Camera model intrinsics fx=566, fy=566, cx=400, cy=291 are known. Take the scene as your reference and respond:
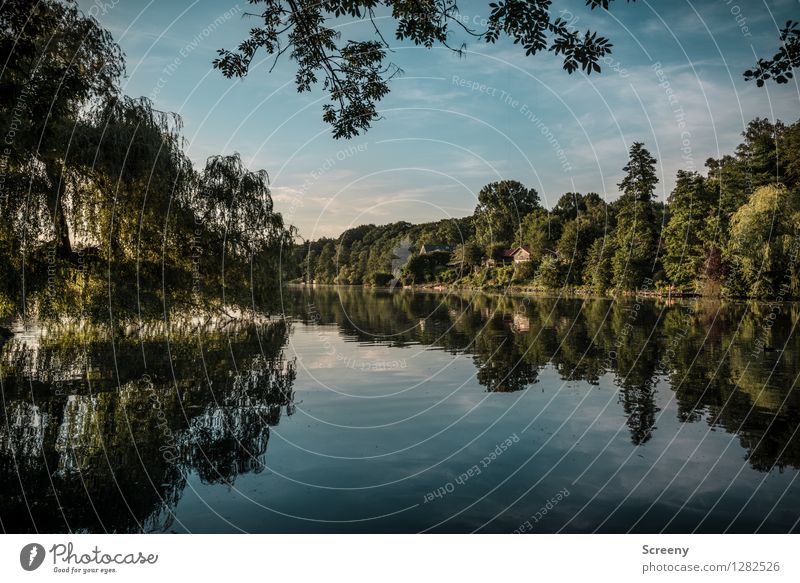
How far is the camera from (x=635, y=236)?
68.9m

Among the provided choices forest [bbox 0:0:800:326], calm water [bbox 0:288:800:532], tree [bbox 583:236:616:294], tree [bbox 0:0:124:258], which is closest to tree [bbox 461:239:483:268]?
tree [bbox 583:236:616:294]

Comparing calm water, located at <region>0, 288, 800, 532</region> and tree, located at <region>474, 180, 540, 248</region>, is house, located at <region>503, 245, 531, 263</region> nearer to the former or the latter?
tree, located at <region>474, 180, 540, 248</region>

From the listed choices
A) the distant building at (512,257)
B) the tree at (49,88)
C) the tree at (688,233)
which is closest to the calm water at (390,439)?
the tree at (49,88)

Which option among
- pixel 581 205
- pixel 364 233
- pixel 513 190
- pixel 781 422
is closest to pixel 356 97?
pixel 781 422

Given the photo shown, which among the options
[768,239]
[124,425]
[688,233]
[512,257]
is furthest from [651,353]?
[512,257]

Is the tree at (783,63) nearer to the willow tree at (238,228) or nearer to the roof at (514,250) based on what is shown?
the willow tree at (238,228)

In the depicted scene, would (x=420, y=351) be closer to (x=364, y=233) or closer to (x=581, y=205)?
(x=581, y=205)

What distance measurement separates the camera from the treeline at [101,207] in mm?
14797

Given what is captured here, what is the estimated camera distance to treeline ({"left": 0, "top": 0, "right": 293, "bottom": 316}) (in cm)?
1480

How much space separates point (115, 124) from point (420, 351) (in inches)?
609

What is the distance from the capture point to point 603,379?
62.6 feet

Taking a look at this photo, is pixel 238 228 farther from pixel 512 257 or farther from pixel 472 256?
pixel 472 256
